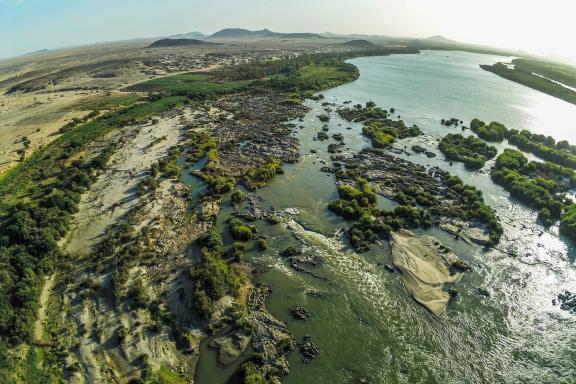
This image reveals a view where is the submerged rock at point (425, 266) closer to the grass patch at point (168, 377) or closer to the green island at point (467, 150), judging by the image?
the grass patch at point (168, 377)

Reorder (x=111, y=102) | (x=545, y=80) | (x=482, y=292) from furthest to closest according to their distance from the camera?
(x=545, y=80) < (x=111, y=102) < (x=482, y=292)

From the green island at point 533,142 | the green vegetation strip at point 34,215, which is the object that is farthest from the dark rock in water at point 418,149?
the green vegetation strip at point 34,215

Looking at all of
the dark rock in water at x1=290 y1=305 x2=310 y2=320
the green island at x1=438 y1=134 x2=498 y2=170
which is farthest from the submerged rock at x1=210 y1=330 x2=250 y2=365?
the green island at x1=438 y1=134 x2=498 y2=170

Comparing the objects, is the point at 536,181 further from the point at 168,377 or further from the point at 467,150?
the point at 168,377

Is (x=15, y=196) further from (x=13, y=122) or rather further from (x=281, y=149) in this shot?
(x=13, y=122)

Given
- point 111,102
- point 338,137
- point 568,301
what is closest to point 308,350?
point 568,301
